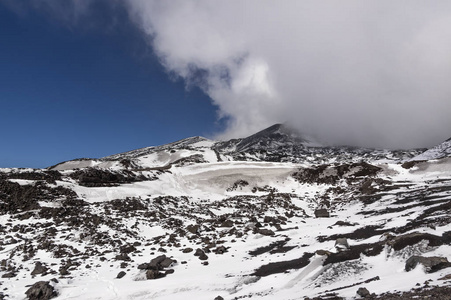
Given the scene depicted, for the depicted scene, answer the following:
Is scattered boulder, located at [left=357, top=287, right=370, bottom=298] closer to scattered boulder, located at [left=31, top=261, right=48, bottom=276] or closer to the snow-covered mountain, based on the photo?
the snow-covered mountain

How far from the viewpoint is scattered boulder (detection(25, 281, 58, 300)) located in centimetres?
1402

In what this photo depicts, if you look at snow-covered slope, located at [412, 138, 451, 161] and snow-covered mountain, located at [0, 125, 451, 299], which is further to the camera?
snow-covered slope, located at [412, 138, 451, 161]

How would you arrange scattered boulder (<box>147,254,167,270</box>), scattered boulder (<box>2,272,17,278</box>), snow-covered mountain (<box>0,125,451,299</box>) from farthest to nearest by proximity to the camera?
scattered boulder (<box>147,254,167,270</box>)
scattered boulder (<box>2,272,17,278</box>)
snow-covered mountain (<box>0,125,451,299</box>)

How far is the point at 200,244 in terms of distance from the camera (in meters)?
23.9

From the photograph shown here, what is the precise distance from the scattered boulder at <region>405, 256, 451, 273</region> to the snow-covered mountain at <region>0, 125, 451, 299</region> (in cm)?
4

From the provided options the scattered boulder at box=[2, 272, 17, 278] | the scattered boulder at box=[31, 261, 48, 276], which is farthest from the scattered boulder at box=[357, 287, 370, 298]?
the scattered boulder at box=[2, 272, 17, 278]

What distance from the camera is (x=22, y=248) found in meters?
A: 20.5

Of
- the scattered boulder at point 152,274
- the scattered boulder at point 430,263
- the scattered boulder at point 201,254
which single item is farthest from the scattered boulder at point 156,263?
the scattered boulder at point 430,263

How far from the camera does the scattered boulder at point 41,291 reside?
552 inches

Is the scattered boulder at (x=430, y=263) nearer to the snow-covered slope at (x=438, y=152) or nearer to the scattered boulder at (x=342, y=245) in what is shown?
the scattered boulder at (x=342, y=245)

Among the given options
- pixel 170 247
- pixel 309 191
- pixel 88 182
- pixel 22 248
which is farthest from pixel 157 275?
pixel 309 191

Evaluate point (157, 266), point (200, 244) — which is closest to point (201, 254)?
point (200, 244)

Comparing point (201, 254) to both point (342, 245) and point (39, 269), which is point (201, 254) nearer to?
point (342, 245)

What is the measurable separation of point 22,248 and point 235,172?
4665cm
